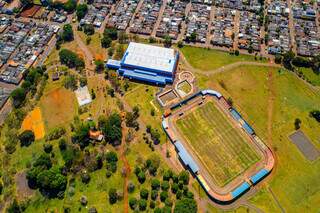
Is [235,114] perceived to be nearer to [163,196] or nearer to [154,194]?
[163,196]

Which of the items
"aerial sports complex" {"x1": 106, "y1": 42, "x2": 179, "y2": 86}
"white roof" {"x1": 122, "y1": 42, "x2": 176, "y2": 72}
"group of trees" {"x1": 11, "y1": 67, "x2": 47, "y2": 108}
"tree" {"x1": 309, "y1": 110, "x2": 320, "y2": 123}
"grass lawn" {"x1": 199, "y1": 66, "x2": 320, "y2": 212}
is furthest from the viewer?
"white roof" {"x1": 122, "y1": 42, "x2": 176, "y2": 72}

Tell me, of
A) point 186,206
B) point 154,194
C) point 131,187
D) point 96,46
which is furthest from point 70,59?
point 186,206

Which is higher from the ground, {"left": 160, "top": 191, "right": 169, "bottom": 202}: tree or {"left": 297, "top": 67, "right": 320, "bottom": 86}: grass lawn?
{"left": 297, "top": 67, "right": 320, "bottom": 86}: grass lawn

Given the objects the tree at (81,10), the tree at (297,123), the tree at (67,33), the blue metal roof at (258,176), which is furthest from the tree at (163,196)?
the tree at (81,10)

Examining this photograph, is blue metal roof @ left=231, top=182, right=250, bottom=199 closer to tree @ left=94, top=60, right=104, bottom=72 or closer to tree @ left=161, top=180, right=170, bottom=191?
tree @ left=161, top=180, right=170, bottom=191

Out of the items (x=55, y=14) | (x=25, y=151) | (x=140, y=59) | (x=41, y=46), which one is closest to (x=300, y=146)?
(x=140, y=59)

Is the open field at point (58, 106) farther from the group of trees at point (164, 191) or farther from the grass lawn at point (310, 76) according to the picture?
the grass lawn at point (310, 76)

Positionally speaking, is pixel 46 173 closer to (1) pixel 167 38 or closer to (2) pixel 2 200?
(2) pixel 2 200

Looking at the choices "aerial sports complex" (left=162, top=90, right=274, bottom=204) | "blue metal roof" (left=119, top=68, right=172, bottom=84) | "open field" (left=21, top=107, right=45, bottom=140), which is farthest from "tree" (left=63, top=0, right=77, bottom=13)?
"aerial sports complex" (left=162, top=90, right=274, bottom=204)
